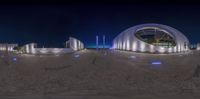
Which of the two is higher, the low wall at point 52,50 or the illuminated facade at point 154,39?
the illuminated facade at point 154,39

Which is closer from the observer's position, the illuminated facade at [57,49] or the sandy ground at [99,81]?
the sandy ground at [99,81]

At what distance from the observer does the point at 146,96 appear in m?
18.4

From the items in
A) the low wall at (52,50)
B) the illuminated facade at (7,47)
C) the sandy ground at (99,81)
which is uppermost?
the illuminated facade at (7,47)

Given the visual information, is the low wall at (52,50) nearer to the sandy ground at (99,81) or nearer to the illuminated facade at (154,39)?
the illuminated facade at (154,39)

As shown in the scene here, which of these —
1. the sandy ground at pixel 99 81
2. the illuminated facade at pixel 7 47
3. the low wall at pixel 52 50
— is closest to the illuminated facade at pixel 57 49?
the low wall at pixel 52 50

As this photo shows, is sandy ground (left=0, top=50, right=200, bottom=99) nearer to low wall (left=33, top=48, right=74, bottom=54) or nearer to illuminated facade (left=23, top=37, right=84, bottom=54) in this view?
low wall (left=33, top=48, right=74, bottom=54)

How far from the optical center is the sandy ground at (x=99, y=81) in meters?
19.3

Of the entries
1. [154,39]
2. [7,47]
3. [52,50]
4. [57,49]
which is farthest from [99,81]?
[7,47]

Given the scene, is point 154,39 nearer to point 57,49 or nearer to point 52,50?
point 57,49

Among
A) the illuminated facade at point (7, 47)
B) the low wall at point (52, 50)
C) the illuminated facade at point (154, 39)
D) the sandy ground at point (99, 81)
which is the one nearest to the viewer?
the sandy ground at point (99, 81)

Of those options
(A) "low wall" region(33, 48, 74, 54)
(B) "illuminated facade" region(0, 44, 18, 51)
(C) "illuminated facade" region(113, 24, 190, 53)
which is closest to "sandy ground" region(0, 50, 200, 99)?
(A) "low wall" region(33, 48, 74, 54)

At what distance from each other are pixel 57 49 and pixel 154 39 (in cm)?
1881

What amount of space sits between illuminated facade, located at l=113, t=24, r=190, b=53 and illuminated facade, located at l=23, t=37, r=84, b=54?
9910 mm

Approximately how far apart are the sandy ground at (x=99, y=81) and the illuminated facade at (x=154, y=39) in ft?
86.4
